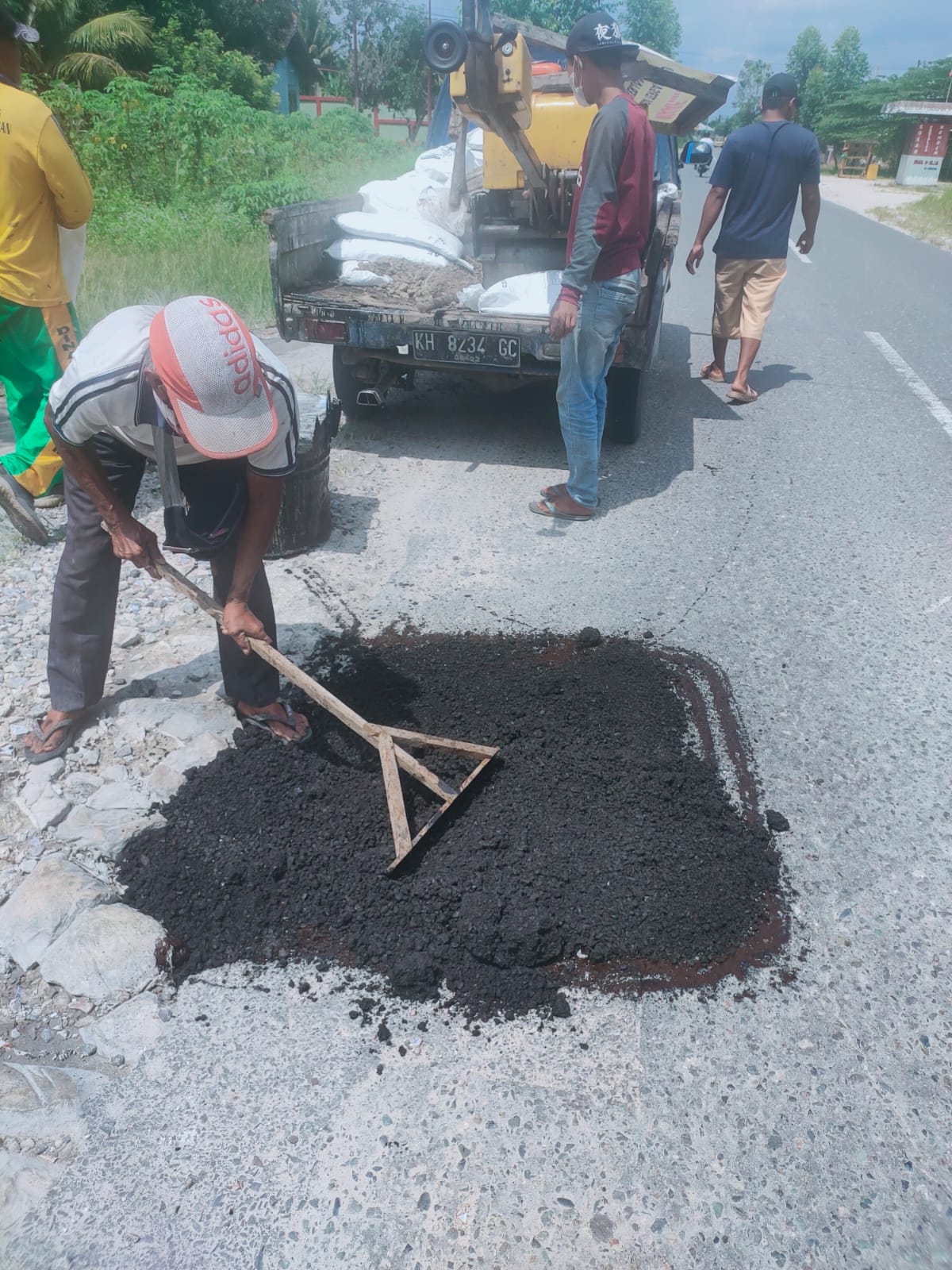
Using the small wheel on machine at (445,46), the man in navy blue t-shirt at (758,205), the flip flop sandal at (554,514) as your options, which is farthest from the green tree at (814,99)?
the flip flop sandal at (554,514)

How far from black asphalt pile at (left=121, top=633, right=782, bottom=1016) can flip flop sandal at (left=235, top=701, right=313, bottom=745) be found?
0.15 ft

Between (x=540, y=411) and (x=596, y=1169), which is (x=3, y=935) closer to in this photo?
(x=596, y=1169)

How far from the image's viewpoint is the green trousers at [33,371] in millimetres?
4402

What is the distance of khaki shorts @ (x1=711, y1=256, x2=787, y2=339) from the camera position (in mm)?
6602

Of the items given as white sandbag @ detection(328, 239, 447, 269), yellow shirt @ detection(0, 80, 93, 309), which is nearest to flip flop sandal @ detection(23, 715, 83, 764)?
yellow shirt @ detection(0, 80, 93, 309)

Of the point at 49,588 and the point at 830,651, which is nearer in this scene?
the point at 830,651

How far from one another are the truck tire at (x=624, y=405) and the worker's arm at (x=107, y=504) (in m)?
3.66

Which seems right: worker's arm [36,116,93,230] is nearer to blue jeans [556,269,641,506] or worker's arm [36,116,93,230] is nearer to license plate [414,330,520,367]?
license plate [414,330,520,367]

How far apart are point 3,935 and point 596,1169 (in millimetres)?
1713

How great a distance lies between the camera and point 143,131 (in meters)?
13.1

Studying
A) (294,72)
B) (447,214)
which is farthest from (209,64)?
(447,214)

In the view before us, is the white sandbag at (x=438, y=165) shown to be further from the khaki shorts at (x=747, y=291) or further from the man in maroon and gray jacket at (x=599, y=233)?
the man in maroon and gray jacket at (x=599, y=233)

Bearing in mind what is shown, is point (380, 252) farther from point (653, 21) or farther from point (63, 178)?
point (653, 21)

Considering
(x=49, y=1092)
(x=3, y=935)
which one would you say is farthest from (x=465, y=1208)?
(x=3, y=935)
